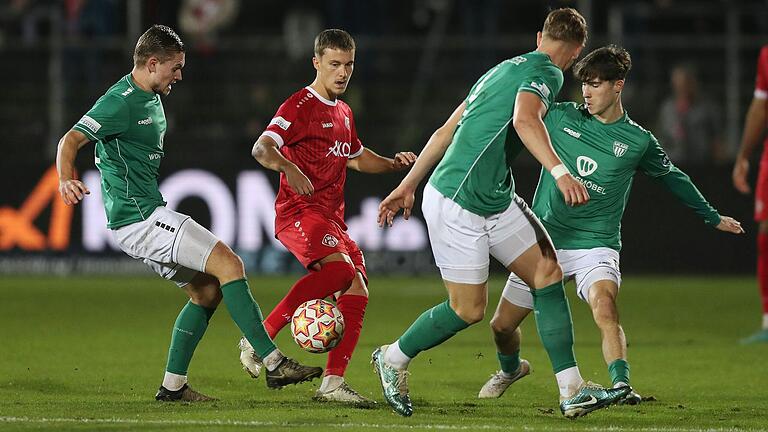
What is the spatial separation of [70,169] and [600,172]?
3094 mm

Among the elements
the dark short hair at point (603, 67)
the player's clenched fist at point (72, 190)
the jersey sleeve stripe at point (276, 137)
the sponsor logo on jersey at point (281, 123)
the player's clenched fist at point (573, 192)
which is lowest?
the player's clenched fist at point (72, 190)


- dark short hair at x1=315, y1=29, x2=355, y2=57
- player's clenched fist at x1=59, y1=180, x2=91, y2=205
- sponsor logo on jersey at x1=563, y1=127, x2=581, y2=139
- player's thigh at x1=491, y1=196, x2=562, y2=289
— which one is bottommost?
player's thigh at x1=491, y1=196, x2=562, y2=289

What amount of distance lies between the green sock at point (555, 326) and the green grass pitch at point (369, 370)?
0.32 meters

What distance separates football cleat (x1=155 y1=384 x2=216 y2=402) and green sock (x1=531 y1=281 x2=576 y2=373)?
1.95m

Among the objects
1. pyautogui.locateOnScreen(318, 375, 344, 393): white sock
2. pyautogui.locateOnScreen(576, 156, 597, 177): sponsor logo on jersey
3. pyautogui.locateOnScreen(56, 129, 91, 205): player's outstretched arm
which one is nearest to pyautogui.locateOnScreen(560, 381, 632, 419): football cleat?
pyautogui.locateOnScreen(318, 375, 344, 393): white sock

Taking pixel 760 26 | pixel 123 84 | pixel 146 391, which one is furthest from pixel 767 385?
pixel 760 26

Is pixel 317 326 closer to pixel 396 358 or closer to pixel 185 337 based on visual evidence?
pixel 396 358

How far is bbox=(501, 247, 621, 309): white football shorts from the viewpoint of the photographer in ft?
25.6

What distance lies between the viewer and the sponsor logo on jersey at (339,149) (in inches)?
317

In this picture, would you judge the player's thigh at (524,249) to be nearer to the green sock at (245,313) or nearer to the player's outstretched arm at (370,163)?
the green sock at (245,313)

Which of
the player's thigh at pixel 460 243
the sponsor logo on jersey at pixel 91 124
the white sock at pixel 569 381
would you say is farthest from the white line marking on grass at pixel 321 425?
the sponsor logo on jersey at pixel 91 124

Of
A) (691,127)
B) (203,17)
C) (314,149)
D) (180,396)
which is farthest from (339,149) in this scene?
(203,17)

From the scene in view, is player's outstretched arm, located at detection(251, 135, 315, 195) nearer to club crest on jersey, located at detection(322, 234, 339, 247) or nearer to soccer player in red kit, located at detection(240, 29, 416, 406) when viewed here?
soccer player in red kit, located at detection(240, 29, 416, 406)

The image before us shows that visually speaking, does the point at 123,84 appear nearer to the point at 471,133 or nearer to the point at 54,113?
the point at 471,133
